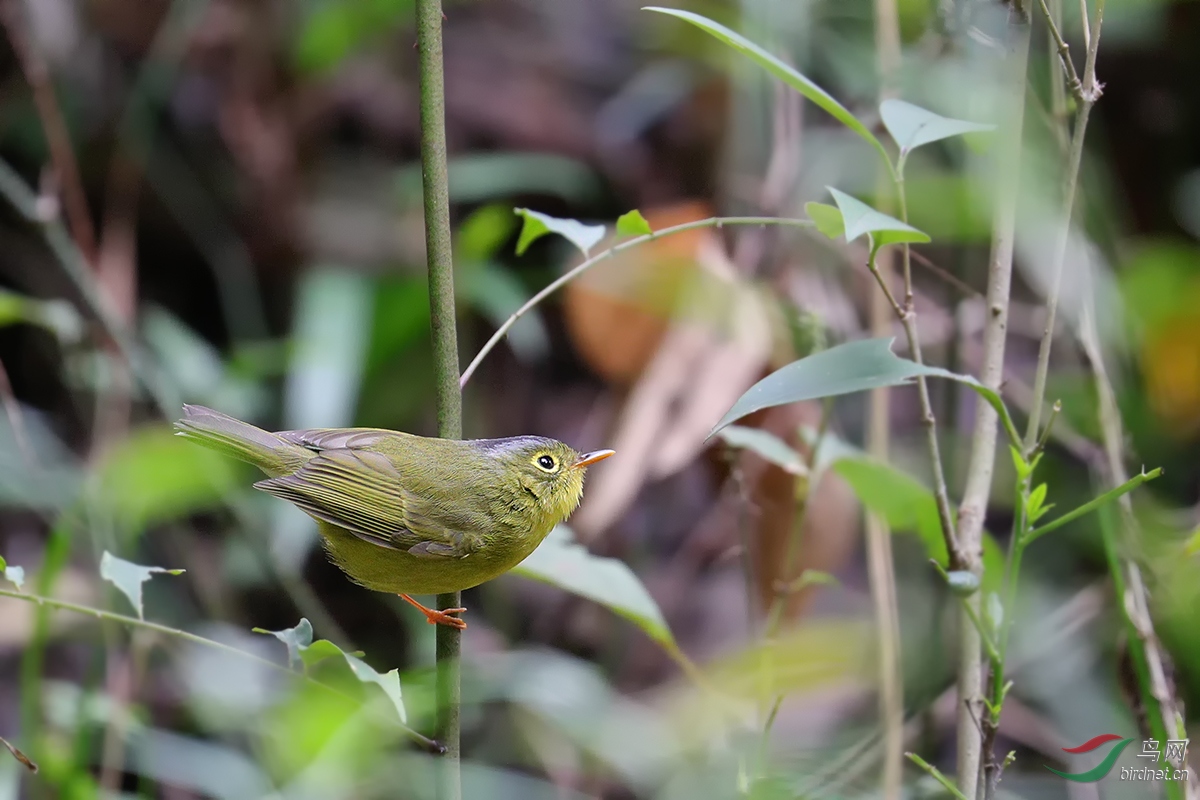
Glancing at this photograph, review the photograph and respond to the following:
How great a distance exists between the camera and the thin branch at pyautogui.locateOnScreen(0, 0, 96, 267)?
350cm

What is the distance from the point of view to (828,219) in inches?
55.8

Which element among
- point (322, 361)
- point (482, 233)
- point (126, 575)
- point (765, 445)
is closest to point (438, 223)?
point (126, 575)

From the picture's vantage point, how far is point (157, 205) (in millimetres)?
4828

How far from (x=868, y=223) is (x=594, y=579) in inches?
35.1

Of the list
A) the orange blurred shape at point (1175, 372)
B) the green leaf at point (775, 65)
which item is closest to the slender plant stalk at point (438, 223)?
the green leaf at point (775, 65)

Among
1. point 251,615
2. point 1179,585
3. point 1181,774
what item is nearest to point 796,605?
point 1179,585

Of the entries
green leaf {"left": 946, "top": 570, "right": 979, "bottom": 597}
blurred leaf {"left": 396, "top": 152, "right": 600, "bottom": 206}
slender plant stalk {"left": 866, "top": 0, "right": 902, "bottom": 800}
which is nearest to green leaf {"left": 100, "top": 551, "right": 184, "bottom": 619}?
green leaf {"left": 946, "top": 570, "right": 979, "bottom": 597}

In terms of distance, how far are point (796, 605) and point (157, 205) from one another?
3.50m

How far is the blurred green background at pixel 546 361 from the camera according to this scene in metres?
2.97

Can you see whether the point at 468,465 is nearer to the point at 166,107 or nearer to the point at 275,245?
the point at 275,245

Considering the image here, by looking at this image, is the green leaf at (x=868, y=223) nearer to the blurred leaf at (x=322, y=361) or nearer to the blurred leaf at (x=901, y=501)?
the blurred leaf at (x=901, y=501)

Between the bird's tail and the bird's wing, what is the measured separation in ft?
0.20

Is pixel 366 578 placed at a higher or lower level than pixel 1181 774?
higher

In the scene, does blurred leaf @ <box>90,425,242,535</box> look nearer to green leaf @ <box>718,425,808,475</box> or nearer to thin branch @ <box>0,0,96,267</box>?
thin branch @ <box>0,0,96,267</box>
